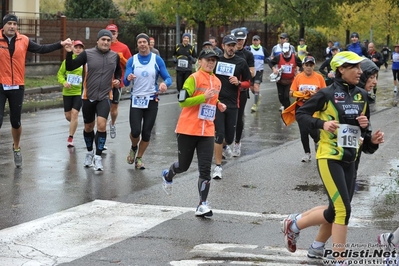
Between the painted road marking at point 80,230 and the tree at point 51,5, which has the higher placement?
the painted road marking at point 80,230

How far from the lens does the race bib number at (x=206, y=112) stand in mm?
9430

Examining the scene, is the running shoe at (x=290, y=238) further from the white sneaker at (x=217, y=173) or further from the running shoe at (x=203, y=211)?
the white sneaker at (x=217, y=173)

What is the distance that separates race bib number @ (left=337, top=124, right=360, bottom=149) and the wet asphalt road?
1.18 metres

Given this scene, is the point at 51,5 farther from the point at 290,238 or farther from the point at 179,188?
the point at 290,238

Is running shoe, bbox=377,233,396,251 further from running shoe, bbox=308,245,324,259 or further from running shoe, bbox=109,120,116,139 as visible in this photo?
running shoe, bbox=109,120,116,139

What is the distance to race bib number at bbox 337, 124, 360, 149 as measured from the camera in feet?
23.2

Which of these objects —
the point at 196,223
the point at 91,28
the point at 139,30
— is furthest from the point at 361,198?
the point at 139,30

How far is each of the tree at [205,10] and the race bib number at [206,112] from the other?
24.2 meters

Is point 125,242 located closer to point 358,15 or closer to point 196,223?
point 196,223

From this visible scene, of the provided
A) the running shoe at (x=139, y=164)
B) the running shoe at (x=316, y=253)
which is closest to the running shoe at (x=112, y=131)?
the running shoe at (x=139, y=164)

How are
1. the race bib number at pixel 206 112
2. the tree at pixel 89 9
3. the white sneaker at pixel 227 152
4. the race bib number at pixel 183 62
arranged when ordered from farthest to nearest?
the tree at pixel 89 9 < the race bib number at pixel 183 62 < the white sneaker at pixel 227 152 < the race bib number at pixel 206 112

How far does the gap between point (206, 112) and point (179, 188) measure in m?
1.62

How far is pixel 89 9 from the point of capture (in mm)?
41062

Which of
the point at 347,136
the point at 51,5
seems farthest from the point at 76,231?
the point at 51,5
